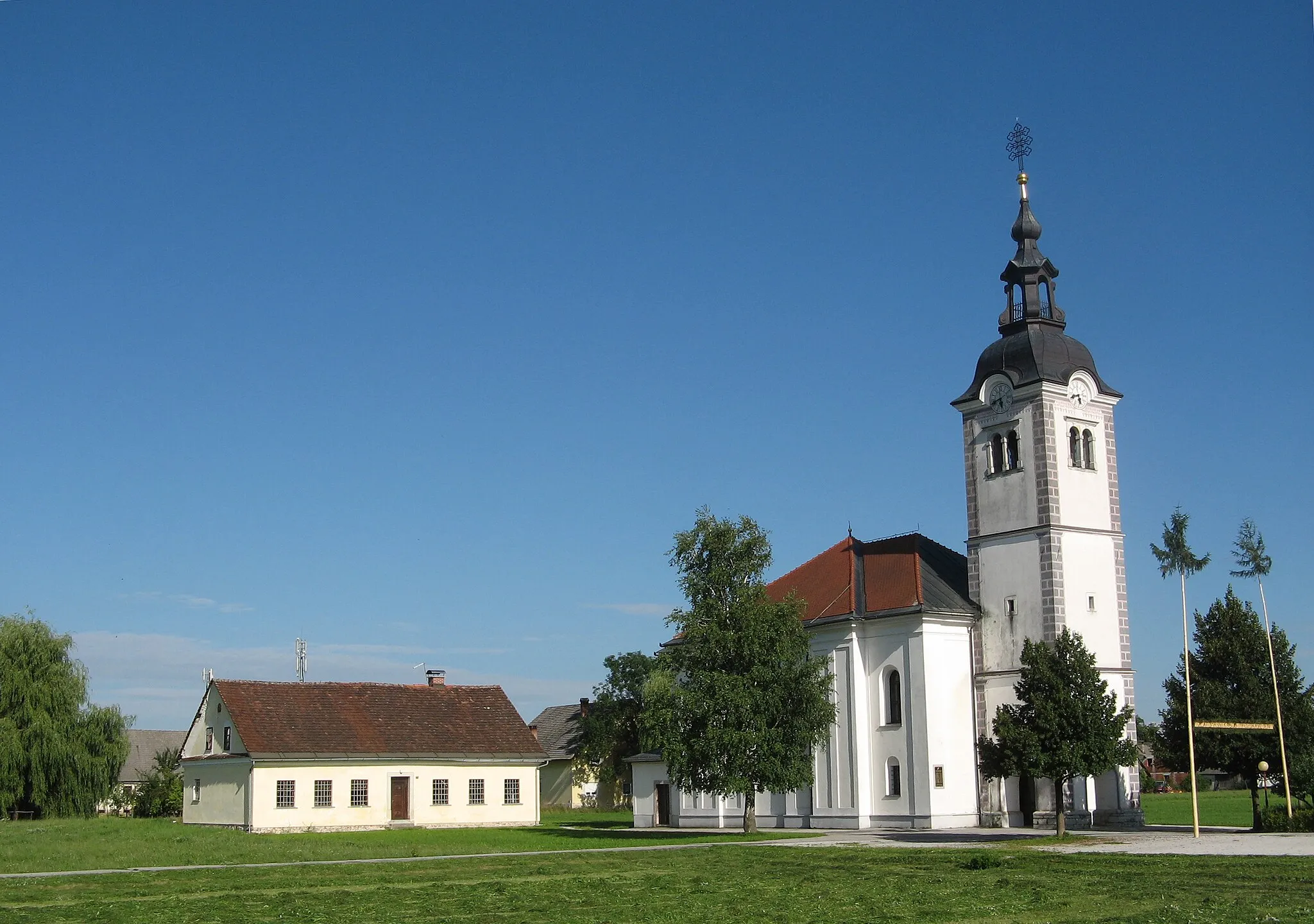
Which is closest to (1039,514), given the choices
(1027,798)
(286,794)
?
(1027,798)

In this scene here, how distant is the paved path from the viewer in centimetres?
2947

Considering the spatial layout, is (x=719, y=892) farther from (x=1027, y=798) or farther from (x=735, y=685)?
(x=1027, y=798)

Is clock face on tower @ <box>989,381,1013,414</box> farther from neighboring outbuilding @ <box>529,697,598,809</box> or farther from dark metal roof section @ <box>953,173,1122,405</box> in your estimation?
neighboring outbuilding @ <box>529,697,598,809</box>

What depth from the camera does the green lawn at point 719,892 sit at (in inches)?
737

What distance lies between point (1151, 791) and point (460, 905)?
88.7m

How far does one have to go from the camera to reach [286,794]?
53.0 metres

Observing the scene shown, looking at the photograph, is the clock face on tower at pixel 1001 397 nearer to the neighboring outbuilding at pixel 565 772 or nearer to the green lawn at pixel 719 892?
the green lawn at pixel 719 892

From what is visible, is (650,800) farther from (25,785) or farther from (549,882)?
(549,882)

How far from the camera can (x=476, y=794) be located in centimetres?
5772

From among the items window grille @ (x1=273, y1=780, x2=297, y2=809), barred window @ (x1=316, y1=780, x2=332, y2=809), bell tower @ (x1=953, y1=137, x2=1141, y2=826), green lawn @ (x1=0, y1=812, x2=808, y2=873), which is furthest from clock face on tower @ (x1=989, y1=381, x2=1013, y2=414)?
window grille @ (x1=273, y1=780, x2=297, y2=809)

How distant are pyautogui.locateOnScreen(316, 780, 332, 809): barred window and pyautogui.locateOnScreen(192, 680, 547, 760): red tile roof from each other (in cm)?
115

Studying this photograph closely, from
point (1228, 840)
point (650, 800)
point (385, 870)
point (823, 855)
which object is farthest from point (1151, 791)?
point (385, 870)

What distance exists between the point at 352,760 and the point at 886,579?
75.5ft

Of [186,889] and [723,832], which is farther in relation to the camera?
[723,832]
